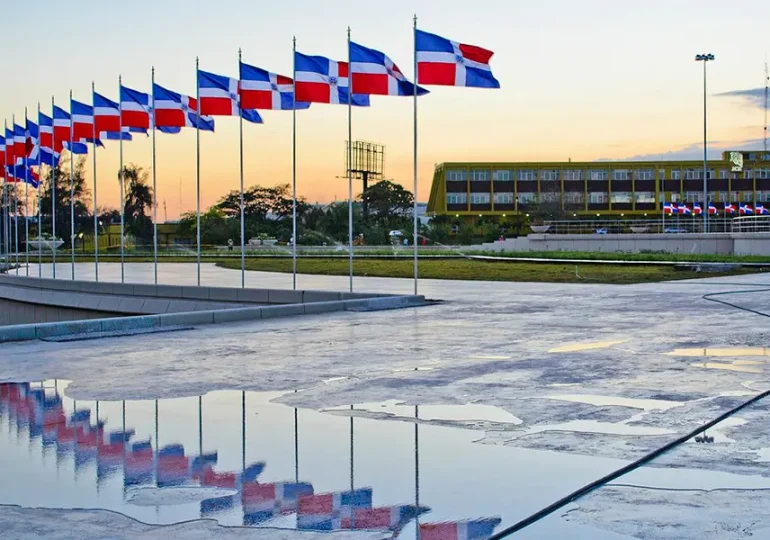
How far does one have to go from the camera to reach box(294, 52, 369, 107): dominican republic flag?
2836cm

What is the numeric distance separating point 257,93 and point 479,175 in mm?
99357

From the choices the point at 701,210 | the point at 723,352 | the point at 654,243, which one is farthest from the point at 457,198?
the point at 723,352

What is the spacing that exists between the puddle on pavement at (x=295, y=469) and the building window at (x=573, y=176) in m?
121

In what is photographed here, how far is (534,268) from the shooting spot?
4131cm

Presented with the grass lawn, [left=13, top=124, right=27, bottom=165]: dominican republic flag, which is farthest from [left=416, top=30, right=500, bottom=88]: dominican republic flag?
[left=13, top=124, right=27, bottom=165]: dominican republic flag

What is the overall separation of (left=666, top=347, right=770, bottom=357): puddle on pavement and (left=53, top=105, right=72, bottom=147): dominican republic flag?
33602 mm

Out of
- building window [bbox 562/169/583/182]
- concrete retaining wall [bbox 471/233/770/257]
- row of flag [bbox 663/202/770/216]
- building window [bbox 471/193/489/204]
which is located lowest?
concrete retaining wall [bbox 471/233/770/257]

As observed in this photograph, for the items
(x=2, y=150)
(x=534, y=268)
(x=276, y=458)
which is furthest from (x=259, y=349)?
(x=2, y=150)

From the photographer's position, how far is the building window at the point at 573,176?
127688mm

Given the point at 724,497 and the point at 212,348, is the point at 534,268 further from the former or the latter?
the point at 724,497

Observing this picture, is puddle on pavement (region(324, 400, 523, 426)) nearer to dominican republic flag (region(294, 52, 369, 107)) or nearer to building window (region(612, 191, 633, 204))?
dominican republic flag (region(294, 52, 369, 107))

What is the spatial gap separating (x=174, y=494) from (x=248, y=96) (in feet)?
80.5

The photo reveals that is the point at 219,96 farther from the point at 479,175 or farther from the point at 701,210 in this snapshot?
the point at 479,175

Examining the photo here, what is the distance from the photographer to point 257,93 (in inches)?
1185
